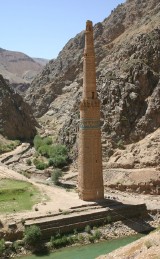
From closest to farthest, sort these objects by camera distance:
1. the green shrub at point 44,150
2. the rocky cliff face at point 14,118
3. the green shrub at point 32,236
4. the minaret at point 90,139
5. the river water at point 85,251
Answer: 1. the river water at point 85,251
2. the green shrub at point 32,236
3. the minaret at point 90,139
4. the green shrub at point 44,150
5. the rocky cliff face at point 14,118

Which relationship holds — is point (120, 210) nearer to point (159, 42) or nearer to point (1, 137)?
point (159, 42)

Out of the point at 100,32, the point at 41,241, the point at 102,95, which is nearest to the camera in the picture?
the point at 41,241

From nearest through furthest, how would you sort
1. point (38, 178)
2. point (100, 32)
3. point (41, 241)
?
point (41, 241) < point (38, 178) < point (100, 32)

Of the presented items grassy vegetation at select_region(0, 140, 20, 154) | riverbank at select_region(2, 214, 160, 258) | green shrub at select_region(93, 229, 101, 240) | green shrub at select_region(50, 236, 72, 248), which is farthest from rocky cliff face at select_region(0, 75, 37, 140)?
green shrub at select_region(50, 236, 72, 248)

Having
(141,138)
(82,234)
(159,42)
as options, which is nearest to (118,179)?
(141,138)

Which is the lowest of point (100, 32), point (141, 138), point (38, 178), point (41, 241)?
point (41, 241)

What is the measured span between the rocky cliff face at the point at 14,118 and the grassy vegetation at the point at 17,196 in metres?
32.2

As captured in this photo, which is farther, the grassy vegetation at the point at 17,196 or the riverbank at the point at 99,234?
the grassy vegetation at the point at 17,196

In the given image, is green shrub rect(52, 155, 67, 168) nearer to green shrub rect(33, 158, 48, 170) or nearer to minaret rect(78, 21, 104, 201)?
green shrub rect(33, 158, 48, 170)

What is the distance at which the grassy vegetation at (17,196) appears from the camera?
27719mm

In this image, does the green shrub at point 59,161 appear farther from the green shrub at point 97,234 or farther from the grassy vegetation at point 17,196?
the green shrub at point 97,234

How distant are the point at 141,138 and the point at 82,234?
19.7 m

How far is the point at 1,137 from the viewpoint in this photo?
6444 cm

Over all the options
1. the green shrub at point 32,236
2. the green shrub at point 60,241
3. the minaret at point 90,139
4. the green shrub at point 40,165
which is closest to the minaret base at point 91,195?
the minaret at point 90,139
